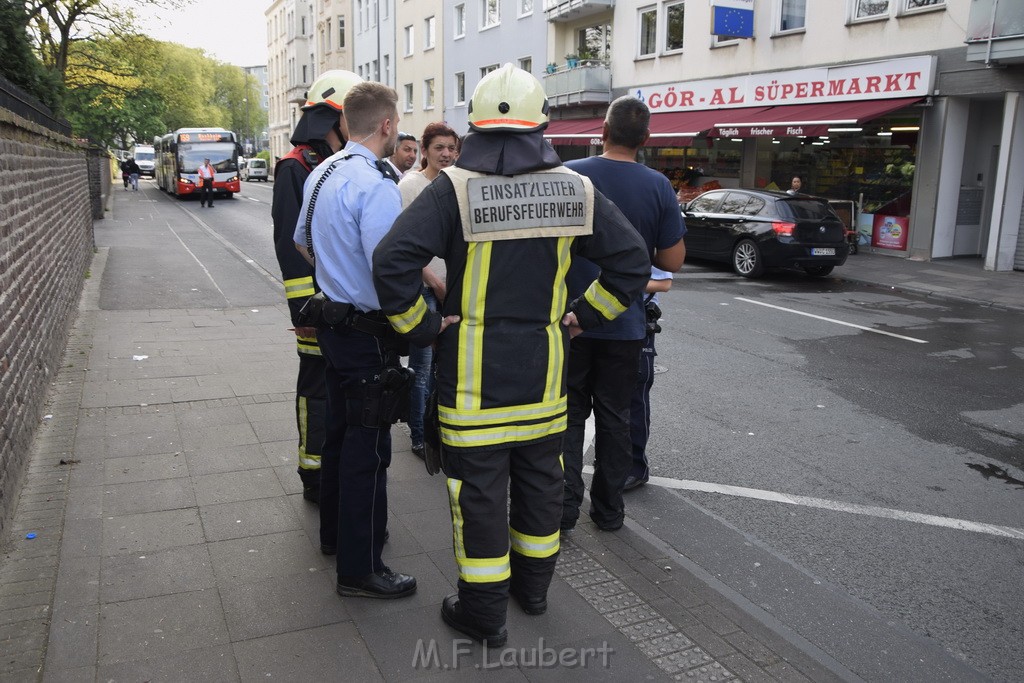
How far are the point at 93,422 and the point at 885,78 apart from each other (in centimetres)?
1763

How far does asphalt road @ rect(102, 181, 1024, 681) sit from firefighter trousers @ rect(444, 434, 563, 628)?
97cm

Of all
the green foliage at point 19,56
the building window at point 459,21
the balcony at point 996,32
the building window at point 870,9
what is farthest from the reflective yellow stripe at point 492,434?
the building window at point 459,21

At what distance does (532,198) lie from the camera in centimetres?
306

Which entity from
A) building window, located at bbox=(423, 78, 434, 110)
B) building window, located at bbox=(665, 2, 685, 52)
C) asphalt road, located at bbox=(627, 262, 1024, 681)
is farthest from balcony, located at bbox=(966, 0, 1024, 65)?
building window, located at bbox=(423, 78, 434, 110)

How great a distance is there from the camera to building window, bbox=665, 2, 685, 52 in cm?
2523

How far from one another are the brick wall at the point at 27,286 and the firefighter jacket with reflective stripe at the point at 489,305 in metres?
2.25

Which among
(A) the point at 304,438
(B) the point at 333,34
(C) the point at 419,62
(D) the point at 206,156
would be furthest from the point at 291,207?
(B) the point at 333,34

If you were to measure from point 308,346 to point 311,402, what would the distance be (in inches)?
12.1

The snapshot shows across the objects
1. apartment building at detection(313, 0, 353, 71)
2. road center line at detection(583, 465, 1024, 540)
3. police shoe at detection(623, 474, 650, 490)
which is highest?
apartment building at detection(313, 0, 353, 71)

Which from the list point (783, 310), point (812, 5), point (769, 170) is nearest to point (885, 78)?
point (812, 5)

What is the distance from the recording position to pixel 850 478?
5.35 m

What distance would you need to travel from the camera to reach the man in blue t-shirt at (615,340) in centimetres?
406

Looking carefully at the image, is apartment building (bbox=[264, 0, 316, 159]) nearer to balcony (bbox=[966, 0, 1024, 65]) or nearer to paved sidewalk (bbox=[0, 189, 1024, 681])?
balcony (bbox=[966, 0, 1024, 65])

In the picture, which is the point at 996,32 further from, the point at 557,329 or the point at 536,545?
the point at 536,545
